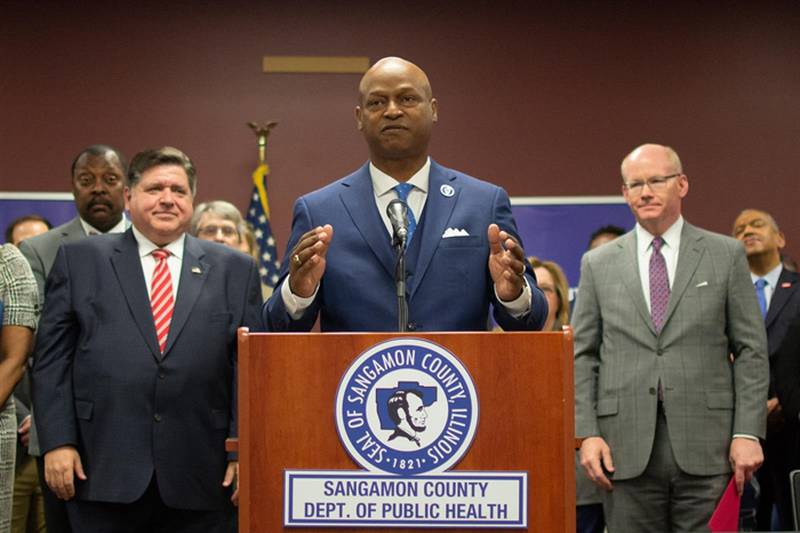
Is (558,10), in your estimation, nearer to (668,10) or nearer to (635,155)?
(668,10)

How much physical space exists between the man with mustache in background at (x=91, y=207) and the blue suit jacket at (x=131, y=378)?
3.26 ft

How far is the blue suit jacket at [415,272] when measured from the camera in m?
2.55

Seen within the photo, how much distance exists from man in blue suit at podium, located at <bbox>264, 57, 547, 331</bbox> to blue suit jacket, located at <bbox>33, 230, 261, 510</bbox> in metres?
0.78

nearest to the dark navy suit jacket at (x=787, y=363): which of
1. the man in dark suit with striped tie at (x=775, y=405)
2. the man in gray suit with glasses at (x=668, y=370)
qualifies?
the man in dark suit with striped tie at (x=775, y=405)

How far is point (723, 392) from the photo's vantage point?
3.85m

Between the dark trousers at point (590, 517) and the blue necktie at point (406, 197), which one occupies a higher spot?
the blue necktie at point (406, 197)

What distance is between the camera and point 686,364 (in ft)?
12.6

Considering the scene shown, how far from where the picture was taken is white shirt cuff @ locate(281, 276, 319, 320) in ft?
8.01

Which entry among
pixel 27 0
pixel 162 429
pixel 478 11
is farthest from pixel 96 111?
pixel 162 429

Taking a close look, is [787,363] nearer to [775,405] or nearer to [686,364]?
[775,405]

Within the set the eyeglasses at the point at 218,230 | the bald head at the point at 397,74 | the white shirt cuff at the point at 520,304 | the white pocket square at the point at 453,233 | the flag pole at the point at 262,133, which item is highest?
the flag pole at the point at 262,133

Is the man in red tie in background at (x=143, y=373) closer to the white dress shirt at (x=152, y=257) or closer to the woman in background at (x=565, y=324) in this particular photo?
the white dress shirt at (x=152, y=257)

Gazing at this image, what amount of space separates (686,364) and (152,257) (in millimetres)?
1880

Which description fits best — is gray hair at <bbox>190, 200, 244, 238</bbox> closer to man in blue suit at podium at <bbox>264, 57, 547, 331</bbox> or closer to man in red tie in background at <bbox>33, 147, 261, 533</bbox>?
man in red tie in background at <bbox>33, 147, 261, 533</bbox>
